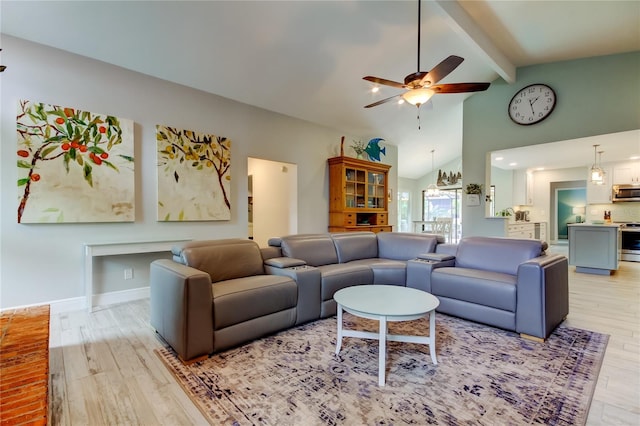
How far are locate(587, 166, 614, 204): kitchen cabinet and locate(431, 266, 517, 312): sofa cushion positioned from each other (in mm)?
6390

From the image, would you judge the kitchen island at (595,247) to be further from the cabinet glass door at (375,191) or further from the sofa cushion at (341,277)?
the sofa cushion at (341,277)

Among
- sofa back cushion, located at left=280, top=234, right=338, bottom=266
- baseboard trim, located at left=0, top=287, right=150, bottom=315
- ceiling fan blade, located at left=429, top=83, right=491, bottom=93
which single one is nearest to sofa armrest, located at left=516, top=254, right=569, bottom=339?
ceiling fan blade, located at left=429, top=83, right=491, bottom=93

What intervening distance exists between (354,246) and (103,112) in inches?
135

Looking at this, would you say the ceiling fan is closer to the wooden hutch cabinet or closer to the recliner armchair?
the recliner armchair

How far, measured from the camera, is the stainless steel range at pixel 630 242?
6301 mm

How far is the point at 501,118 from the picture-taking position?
5.47 metres

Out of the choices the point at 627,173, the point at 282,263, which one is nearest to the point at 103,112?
the point at 282,263

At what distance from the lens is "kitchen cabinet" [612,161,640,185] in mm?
6715

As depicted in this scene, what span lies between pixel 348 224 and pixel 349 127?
2.06 meters

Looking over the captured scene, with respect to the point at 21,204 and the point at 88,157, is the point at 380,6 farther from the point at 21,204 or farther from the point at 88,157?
the point at 21,204

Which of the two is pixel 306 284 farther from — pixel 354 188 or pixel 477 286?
pixel 354 188

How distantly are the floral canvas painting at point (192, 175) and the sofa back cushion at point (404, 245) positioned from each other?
237 centimetres

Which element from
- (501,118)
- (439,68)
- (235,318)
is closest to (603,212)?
(501,118)

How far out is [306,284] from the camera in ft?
9.29
